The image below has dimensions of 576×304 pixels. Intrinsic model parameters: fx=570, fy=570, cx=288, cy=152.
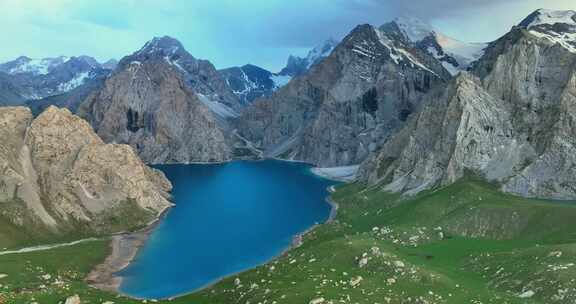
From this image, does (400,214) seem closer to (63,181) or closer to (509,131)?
(509,131)

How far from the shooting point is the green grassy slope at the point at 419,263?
61688 mm

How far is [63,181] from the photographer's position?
502ft

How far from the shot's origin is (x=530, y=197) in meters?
143

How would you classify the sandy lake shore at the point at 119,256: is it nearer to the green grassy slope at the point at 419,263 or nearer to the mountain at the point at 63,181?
the green grassy slope at the point at 419,263

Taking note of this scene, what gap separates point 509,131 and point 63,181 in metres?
128

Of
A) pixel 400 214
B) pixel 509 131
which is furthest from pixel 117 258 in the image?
pixel 509 131

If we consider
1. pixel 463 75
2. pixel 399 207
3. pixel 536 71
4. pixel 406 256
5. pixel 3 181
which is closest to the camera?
pixel 406 256

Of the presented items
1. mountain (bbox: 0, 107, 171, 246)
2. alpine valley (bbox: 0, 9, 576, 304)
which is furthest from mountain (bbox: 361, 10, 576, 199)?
mountain (bbox: 0, 107, 171, 246)

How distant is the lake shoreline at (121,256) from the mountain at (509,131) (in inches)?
1435

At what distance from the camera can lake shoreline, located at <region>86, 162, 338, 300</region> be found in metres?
105

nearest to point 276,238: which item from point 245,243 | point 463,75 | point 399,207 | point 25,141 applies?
point 245,243

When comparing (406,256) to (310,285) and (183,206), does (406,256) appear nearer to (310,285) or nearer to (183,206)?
(310,285)

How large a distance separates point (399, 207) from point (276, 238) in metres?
33.0

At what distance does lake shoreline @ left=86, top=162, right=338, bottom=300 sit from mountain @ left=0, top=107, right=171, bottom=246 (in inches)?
283
